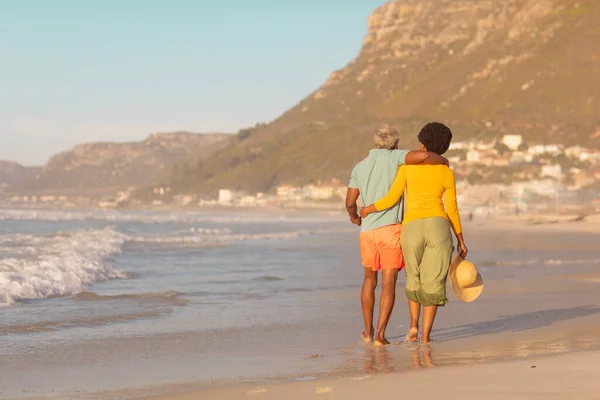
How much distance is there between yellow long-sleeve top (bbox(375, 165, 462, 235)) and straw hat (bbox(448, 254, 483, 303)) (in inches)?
10.7

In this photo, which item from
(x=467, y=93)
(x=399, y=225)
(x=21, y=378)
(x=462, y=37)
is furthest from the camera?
(x=462, y=37)

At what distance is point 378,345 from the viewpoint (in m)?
8.14

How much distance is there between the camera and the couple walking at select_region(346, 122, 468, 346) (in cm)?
809

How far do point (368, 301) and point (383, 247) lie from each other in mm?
536

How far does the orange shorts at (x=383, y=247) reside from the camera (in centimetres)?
831

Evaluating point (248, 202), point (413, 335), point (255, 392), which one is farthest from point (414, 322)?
point (248, 202)

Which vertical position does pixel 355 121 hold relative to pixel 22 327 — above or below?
above

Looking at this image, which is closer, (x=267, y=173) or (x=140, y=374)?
(x=140, y=374)

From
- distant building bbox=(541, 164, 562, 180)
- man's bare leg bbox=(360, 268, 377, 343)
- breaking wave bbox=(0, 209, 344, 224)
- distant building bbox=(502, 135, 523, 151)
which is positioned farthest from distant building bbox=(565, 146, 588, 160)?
man's bare leg bbox=(360, 268, 377, 343)

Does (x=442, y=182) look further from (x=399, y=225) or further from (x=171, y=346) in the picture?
(x=171, y=346)

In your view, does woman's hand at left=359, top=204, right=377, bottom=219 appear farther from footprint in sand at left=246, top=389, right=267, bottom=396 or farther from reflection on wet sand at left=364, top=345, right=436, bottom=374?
footprint in sand at left=246, top=389, right=267, bottom=396

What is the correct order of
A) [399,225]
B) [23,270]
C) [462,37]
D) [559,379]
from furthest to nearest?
[462,37]
[23,270]
[399,225]
[559,379]

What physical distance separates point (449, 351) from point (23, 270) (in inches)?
349

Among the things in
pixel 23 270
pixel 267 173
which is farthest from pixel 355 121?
pixel 23 270
